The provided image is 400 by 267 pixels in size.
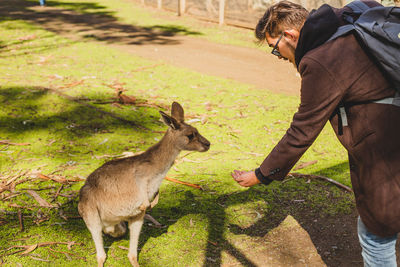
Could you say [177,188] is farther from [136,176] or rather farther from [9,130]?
[9,130]

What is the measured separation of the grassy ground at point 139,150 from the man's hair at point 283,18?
1.57 m

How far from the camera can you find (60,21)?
1147 cm

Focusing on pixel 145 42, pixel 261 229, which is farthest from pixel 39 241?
pixel 145 42

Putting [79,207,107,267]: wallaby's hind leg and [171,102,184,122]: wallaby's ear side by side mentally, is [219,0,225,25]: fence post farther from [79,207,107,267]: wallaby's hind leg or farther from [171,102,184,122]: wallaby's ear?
[79,207,107,267]: wallaby's hind leg

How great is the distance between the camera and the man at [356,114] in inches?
66.4

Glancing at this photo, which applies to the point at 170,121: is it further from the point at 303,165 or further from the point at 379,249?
the point at 303,165

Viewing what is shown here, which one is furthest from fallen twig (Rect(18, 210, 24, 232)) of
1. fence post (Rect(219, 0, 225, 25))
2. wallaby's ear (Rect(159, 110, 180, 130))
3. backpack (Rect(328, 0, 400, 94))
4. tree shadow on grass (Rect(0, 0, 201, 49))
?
fence post (Rect(219, 0, 225, 25))

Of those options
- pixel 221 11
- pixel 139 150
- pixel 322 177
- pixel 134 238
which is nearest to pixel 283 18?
pixel 134 238

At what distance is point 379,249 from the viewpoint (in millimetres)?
1890

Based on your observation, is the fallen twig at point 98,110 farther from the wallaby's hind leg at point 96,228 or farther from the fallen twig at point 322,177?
the wallaby's hind leg at point 96,228

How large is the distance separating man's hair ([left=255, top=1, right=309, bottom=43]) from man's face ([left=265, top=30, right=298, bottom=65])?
0.08 ft

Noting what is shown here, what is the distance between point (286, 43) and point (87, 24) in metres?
10.3

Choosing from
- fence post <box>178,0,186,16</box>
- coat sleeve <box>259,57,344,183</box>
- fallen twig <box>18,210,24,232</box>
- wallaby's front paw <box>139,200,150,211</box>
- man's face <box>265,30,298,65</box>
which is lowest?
fence post <box>178,0,186,16</box>

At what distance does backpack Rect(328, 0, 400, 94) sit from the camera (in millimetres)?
1575
